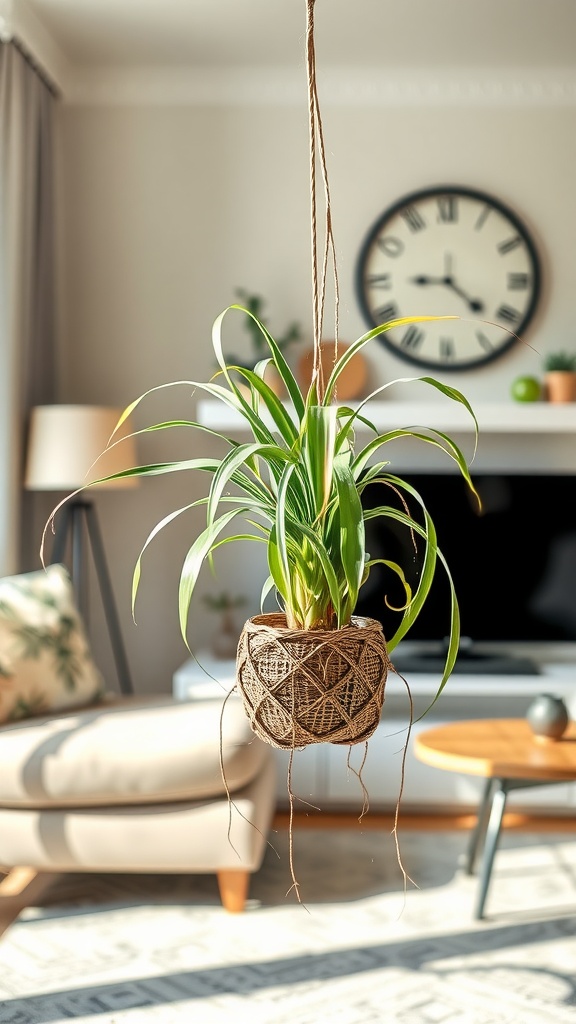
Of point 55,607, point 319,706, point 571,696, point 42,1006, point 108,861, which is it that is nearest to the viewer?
point 319,706

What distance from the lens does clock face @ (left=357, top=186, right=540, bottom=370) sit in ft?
13.3

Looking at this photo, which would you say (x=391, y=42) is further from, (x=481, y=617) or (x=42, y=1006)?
(x=42, y=1006)

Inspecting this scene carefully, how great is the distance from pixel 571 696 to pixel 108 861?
1.81 metres

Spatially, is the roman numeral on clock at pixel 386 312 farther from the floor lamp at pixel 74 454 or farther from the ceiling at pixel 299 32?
the floor lamp at pixel 74 454

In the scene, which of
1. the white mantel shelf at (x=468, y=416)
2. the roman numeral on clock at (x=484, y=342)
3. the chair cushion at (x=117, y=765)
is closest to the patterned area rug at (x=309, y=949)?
the chair cushion at (x=117, y=765)

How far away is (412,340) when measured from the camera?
13.4 ft

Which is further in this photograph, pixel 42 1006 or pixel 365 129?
pixel 365 129

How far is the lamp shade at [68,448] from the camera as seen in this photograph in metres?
3.53

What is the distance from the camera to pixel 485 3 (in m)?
3.37

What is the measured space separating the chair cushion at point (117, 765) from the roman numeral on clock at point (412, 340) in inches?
76.9

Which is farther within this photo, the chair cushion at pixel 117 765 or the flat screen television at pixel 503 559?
the flat screen television at pixel 503 559

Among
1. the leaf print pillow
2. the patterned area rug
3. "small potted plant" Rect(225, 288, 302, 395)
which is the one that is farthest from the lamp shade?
the patterned area rug

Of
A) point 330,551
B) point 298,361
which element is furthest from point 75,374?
point 330,551

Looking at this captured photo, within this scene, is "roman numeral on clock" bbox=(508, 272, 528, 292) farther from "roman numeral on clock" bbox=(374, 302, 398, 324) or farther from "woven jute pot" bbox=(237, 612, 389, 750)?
"woven jute pot" bbox=(237, 612, 389, 750)
